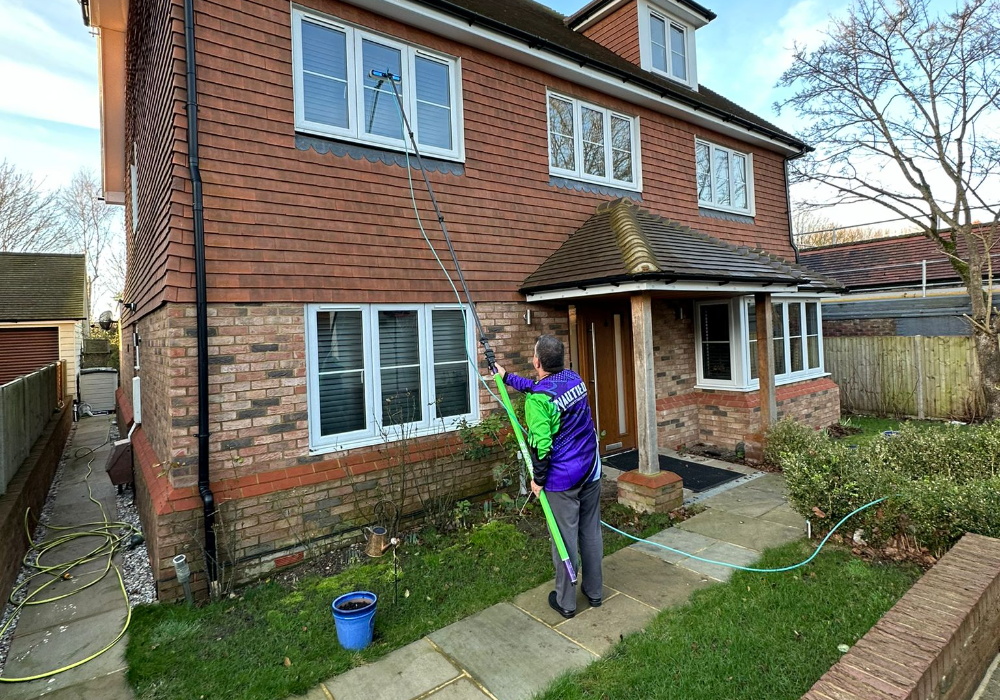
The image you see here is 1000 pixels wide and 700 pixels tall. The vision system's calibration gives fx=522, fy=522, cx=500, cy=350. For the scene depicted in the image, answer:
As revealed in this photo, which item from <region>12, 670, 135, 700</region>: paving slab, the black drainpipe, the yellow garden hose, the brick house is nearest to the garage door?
the brick house

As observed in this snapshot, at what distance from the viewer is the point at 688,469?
26.7ft

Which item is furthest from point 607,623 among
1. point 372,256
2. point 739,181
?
point 739,181

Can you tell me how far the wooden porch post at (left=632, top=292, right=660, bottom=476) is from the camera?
20.7 ft

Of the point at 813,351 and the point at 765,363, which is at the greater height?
the point at 813,351

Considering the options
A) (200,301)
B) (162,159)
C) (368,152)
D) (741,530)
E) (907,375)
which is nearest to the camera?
(200,301)

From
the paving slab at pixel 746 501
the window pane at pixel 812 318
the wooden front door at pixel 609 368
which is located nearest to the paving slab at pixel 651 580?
the paving slab at pixel 746 501

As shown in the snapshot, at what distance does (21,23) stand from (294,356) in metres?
12.4

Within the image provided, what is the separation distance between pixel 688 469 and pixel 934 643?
5.56 meters

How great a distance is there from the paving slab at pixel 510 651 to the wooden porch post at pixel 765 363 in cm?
602

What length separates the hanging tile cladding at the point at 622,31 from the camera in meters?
10.6

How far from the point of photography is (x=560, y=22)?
488 inches

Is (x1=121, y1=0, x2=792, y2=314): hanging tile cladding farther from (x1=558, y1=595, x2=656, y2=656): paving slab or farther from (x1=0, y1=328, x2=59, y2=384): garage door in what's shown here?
(x1=0, y1=328, x2=59, y2=384): garage door

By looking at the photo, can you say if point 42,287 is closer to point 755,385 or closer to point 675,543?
point 675,543

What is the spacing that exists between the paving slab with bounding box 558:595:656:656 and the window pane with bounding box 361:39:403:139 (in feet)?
17.7
